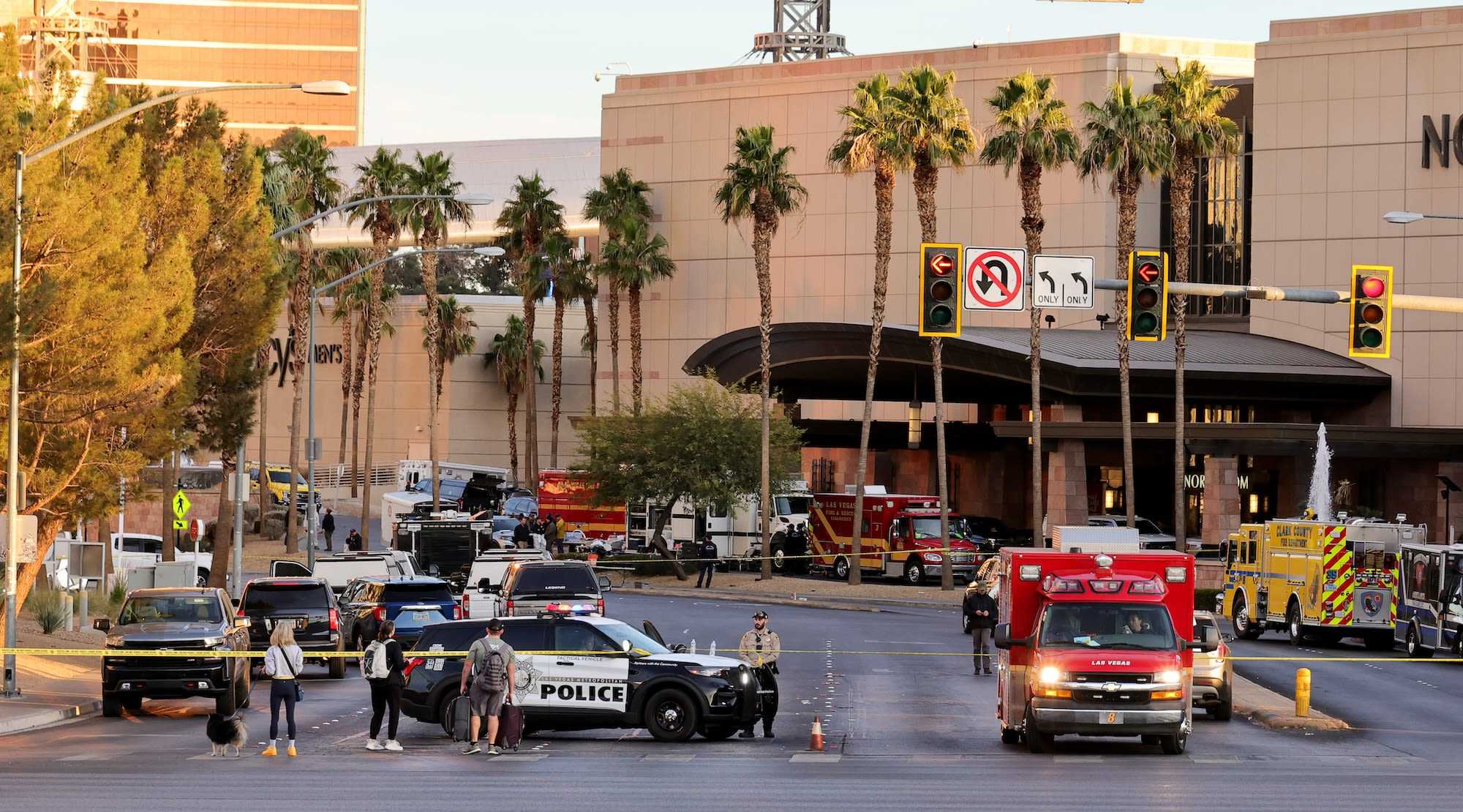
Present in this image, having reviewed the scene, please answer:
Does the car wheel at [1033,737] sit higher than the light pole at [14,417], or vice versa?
the light pole at [14,417]

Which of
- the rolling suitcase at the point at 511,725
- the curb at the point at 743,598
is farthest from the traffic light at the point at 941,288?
the curb at the point at 743,598

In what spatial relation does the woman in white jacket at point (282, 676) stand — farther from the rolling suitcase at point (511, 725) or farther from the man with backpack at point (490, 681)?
the rolling suitcase at point (511, 725)

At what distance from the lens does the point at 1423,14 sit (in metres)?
76.3

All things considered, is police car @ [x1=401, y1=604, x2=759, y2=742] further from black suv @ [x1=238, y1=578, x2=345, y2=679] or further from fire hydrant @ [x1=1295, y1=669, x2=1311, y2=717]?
black suv @ [x1=238, y1=578, x2=345, y2=679]

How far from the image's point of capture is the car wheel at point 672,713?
23.4 m

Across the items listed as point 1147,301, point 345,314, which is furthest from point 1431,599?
point 345,314

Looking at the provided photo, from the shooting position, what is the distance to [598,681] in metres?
23.5

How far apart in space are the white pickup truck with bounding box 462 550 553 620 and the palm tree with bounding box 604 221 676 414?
3887cm

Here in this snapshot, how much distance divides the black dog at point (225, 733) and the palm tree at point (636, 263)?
5783cm

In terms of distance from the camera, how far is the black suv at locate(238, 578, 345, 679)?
107ft

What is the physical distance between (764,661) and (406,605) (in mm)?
9928

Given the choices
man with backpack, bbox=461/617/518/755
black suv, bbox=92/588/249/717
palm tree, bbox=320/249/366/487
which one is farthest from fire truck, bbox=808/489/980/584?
man with backpack, bbox=461/617/518/755

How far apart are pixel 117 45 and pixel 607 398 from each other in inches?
4236

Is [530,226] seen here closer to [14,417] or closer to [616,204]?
→ [616,204]
